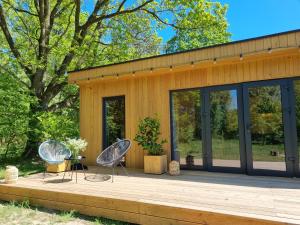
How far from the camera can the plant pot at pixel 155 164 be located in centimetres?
541

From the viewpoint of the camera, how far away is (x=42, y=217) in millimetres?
3812

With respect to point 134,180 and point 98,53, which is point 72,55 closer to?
point 98,53

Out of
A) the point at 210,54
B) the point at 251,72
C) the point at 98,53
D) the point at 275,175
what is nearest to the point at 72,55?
the point at 98,53

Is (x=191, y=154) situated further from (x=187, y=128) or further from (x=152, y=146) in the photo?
(x=152, y=146)

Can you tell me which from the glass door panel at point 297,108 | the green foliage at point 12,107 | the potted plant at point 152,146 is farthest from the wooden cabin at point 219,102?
the green foliage at point 12,107

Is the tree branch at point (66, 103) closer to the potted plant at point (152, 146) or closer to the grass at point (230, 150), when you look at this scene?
the potted plant at point (152, 146)

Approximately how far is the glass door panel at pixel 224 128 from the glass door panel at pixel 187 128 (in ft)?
1.02

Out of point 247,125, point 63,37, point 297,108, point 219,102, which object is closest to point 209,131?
point 219,102

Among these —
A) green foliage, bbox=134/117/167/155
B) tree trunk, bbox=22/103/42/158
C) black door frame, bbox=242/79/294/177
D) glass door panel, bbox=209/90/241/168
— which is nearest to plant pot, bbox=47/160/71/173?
tree trunk, bbox=22/103/42/158

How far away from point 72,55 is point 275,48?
731cm

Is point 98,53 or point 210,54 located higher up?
point 98,53

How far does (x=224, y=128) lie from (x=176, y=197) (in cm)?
230

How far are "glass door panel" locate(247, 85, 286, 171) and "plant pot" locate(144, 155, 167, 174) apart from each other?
1857mm

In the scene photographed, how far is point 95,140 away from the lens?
23.2ft
